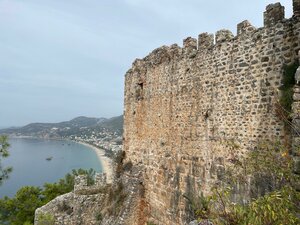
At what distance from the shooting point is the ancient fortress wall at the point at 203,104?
727cm

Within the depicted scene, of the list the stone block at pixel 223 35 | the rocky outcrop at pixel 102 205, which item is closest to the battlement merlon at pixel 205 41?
the stone block at pixel 223 35

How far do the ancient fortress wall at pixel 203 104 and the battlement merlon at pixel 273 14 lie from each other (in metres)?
0.02

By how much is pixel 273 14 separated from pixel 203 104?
3.52 m

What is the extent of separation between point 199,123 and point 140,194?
205 inches

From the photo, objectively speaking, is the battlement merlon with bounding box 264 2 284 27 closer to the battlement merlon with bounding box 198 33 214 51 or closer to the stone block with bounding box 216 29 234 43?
the stone block with bounding box 216 29 234 43

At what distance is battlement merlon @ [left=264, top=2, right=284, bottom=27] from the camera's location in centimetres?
718

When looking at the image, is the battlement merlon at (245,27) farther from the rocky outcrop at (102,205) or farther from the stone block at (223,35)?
the rocky outcrop at (102,205)

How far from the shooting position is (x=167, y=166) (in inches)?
464

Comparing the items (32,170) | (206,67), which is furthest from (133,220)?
(32,170)

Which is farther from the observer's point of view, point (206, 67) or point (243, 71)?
point (206, 67)

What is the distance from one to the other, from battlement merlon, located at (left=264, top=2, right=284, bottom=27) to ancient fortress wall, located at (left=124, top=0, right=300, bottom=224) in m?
0.02

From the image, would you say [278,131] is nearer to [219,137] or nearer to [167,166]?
[219,137]

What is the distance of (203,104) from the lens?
384 inches

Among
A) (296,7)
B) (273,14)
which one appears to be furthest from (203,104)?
(296,7)
